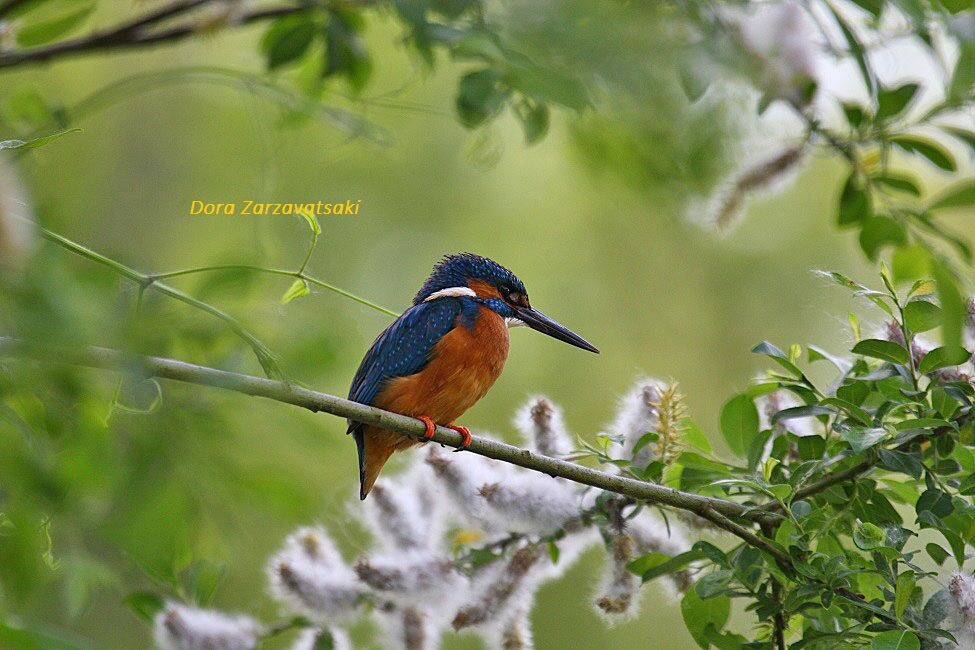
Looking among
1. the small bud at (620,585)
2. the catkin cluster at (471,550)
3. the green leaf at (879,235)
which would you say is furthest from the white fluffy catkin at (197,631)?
the green leaf at (879,235)

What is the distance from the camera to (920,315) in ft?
4.63

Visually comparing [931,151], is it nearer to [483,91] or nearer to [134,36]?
[483,91]

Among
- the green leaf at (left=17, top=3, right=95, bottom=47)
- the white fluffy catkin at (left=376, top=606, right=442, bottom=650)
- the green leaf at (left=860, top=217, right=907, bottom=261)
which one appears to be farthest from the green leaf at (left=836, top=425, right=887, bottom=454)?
the green leaf at (left=17, top=3, right=95, bottom=47)

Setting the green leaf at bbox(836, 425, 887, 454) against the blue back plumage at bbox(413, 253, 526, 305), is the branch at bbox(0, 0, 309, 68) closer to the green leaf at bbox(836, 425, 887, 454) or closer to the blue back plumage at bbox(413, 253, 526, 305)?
the blue back plumage at bbox(413, 253, 526, 305)

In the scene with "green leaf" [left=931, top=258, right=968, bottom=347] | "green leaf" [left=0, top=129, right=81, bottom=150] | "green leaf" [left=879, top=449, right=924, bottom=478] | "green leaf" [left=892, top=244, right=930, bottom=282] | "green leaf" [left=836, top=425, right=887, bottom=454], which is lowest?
"green leaf" [left=879, top=449, right=924, bottom=478]

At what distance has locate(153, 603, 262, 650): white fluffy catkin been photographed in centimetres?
178

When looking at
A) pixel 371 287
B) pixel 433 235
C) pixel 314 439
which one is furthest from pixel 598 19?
pixel 433 235

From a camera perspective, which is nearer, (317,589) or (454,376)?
(317,589)

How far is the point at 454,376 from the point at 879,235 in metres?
0.81

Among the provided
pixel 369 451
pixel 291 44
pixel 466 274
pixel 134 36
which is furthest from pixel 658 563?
pixel 134 36

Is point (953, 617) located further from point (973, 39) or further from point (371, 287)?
point (371, 287)

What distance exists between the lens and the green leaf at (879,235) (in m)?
1.75

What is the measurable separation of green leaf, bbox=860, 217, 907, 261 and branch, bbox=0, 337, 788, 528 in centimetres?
60

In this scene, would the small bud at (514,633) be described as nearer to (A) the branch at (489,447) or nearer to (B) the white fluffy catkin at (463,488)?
(B) the white fluffy catkin at (463,488)
